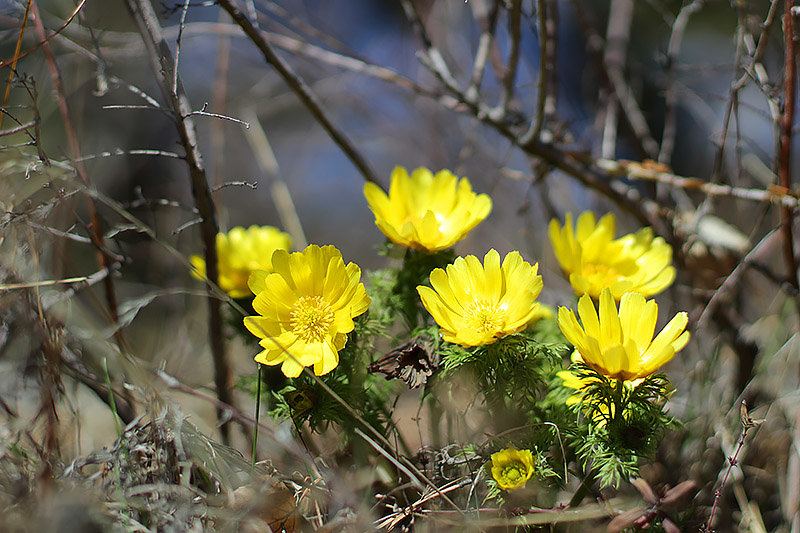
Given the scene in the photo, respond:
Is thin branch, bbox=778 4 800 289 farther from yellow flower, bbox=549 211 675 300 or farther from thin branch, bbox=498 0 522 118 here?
thin branch, bbox=498 0 522 118

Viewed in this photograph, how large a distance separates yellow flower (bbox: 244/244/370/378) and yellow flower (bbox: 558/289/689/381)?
0.30 m

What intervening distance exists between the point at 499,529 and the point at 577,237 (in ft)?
1.70

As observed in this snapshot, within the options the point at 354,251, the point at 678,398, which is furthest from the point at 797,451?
the point at 354,251

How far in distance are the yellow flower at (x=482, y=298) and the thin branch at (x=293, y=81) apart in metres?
0.54

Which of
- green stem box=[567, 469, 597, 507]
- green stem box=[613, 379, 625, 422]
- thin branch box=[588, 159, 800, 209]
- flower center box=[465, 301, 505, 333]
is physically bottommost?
green stem box=[567, 469, 597, 507]

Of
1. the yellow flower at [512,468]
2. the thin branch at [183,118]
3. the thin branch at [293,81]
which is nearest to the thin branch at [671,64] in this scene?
the thin branch at [293,81]

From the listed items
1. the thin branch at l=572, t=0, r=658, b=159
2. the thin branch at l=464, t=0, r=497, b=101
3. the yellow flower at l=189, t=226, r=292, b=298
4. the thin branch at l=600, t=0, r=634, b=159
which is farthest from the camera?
the thin branch at l=600, t=0, r=634, b=159

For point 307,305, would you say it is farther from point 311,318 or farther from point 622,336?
point 622,336

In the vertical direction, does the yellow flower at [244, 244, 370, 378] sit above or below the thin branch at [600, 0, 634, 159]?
below

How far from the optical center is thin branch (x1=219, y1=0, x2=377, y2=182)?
1062 mm

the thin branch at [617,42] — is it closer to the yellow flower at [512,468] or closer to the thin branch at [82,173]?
the yellow flower at [512,468]

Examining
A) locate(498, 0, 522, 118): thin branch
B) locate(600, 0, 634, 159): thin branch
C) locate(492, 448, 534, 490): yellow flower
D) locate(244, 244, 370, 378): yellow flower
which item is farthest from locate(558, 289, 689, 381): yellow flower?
locate(600, 0, 634, 159): thin branch

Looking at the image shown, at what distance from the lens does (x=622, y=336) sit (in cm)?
82

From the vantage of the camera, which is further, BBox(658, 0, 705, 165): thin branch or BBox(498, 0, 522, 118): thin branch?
BBox(658, 0, 705, 165): thin branch
